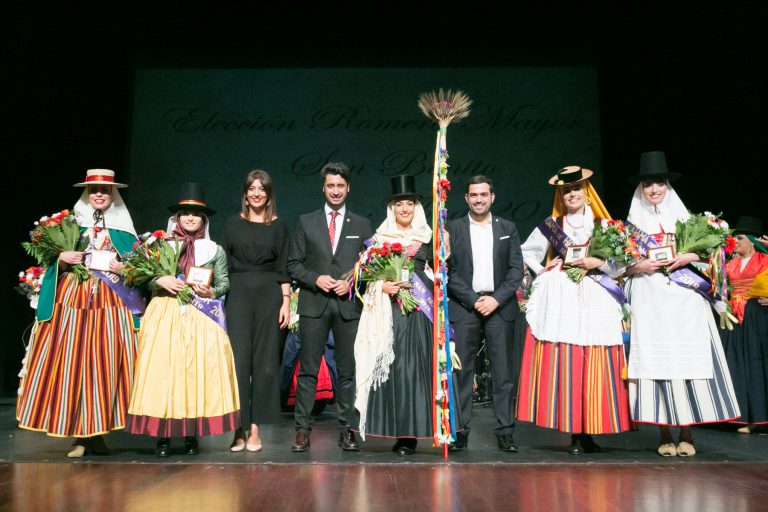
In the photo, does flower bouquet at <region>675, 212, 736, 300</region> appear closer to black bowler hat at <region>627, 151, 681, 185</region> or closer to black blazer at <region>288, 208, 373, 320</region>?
black bowler hat at <region>627, 151, 681, 185</region>

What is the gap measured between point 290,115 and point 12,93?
2576 millimetres

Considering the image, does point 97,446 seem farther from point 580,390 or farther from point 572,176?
point 572,176

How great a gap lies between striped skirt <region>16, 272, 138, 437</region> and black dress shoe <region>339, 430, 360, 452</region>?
1199 millimetres

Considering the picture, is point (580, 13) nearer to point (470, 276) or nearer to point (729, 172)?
point (729, 172)

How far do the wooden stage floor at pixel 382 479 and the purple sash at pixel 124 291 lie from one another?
2.63 ft

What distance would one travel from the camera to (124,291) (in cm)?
403

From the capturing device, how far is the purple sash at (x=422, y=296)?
3.91 metres

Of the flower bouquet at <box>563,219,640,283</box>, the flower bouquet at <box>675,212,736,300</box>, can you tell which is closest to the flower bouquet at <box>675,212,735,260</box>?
the flower bouquet at <box>675,212,736,300</box>

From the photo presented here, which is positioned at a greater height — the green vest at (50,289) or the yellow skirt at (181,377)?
the green vest at (50,289)

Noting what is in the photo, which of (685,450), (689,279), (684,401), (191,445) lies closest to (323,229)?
(191,445)

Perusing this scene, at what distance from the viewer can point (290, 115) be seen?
24.5 feet

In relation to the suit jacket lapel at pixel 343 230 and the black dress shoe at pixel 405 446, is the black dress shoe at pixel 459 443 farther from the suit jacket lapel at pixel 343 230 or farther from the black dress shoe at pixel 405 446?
the suit jacket lapel at pixel 343 230

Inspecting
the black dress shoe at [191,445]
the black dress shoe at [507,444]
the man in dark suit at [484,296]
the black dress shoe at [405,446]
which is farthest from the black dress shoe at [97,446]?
the black dress shoe at [507,444]

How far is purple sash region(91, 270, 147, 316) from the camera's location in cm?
400
